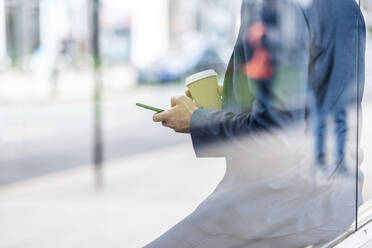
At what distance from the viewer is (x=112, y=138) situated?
26.6 feet

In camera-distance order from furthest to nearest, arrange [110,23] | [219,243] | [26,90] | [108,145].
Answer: [26,90] → [108,145] → [110,23] → [219,243]

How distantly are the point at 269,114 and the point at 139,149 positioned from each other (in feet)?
18.6

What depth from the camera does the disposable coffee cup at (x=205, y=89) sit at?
142 centimetres

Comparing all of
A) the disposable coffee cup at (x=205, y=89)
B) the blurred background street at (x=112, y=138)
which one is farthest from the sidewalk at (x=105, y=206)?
the disposable coffee cup at (x=205, y=89)

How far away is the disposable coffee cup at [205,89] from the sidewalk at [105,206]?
1.21 m

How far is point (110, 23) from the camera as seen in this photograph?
5289mm

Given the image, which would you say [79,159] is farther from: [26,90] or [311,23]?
[311,23]

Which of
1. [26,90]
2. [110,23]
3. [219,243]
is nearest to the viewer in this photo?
[219,243]

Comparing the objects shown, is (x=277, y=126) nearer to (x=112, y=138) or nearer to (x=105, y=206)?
(x=105, y=206)

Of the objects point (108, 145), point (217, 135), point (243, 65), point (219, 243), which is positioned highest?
point (243, 65)

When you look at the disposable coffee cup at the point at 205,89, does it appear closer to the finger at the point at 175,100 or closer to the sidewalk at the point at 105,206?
the finger at the point at 175,100

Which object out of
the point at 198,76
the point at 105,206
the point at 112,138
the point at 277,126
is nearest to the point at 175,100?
the point at 198,76

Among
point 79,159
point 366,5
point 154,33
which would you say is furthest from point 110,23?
point 366,5

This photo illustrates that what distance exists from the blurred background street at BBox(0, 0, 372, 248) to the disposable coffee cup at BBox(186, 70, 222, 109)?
8 cm
